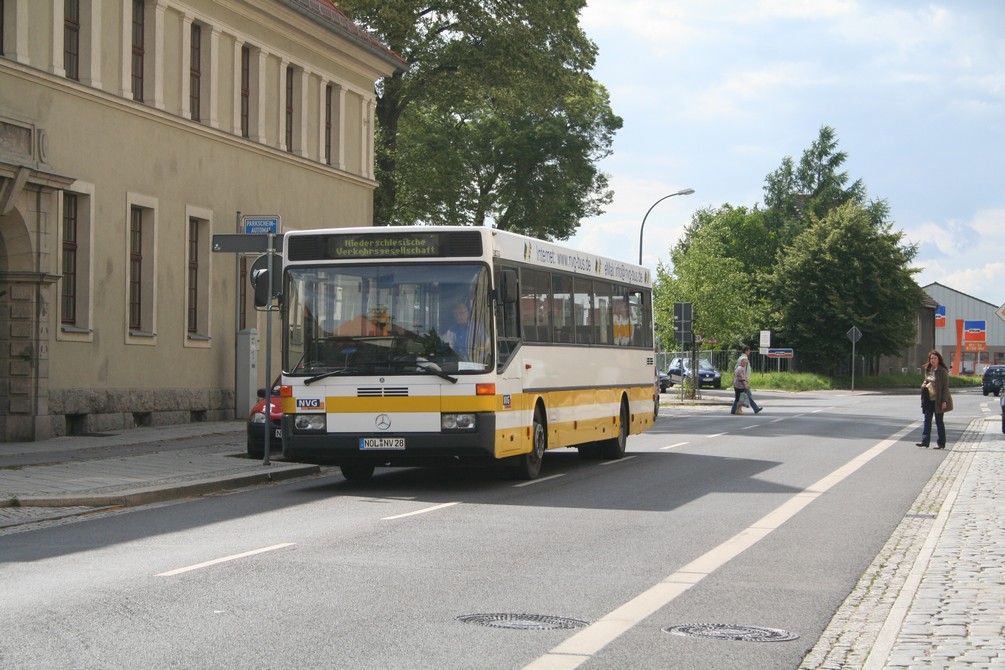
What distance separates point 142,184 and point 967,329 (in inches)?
4970

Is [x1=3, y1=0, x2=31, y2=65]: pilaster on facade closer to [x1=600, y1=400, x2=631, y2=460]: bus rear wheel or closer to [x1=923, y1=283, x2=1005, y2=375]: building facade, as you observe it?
[x1=600, y1=400, x2=631, y2=460]: bus rear wheel

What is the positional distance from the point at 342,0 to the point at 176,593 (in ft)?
124

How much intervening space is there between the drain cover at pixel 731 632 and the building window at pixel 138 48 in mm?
24177

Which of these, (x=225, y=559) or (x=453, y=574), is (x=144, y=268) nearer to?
(x=225, y=559)

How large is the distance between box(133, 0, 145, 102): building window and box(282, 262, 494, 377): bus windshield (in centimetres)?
1493

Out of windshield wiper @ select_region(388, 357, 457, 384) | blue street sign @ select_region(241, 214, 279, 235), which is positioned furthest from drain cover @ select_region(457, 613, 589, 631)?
blue street sign @ select_region(241, 214, 279, 235)

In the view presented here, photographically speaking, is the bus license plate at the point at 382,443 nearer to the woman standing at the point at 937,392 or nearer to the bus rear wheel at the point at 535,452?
the bus rear wheel at the point at 535,452

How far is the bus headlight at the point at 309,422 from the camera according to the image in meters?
16.5

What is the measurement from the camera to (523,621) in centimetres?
833

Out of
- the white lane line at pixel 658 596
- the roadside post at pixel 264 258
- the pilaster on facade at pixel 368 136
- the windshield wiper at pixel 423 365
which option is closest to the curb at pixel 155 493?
the roadside post at pixel 264 258

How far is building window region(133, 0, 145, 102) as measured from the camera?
29.9 metres

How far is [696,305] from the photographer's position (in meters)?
63.4

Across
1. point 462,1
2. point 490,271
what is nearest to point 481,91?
point 462,1

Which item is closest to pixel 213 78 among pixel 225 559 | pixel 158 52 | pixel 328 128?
pixel 158 52
